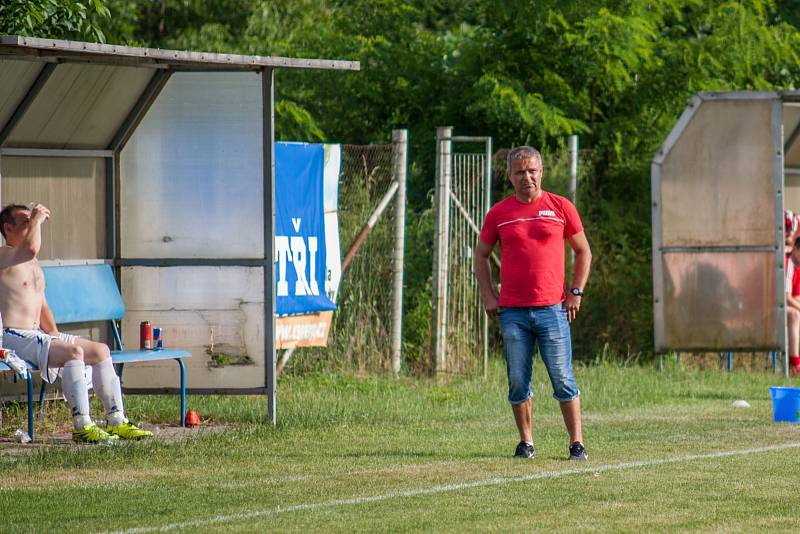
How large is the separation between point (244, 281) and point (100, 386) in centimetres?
171

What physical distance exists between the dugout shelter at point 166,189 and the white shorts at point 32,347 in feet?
5.26

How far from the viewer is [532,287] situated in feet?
32.2

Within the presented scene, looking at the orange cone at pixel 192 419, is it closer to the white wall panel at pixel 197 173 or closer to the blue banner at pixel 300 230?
the white wall panel at pixel 197 173

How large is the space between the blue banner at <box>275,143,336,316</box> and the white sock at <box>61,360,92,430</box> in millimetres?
3296

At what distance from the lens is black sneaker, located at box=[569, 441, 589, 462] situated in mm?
9656

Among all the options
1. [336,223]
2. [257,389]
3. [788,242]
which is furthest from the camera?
[788,242]

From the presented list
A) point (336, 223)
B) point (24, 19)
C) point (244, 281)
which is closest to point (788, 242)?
point (336, 223)

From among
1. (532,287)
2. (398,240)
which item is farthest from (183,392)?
(398,240)

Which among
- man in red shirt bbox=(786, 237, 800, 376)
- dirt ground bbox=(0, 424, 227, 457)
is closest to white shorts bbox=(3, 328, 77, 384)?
dirt ground bbox=(0, 424, 227, 457)

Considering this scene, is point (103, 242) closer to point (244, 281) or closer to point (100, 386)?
point (244, 281)

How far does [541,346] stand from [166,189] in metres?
3.82

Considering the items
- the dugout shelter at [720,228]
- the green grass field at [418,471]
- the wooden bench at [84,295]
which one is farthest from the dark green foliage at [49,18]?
the dugout shelter at [720,228]

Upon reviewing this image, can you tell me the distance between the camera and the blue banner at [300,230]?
1379 cm

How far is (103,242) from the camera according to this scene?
41.5 feet
